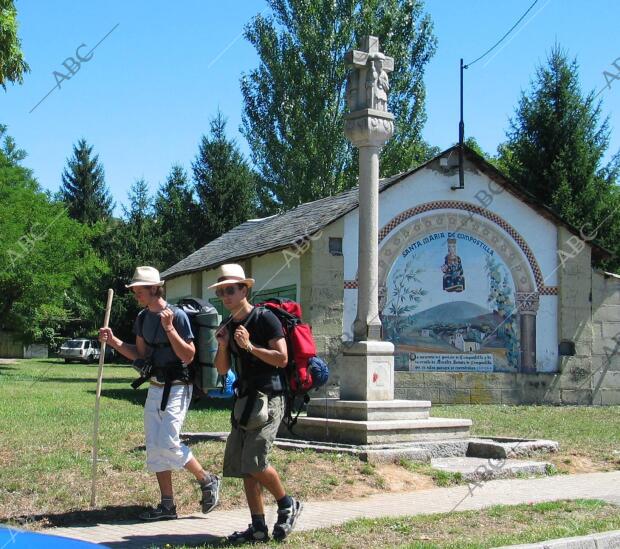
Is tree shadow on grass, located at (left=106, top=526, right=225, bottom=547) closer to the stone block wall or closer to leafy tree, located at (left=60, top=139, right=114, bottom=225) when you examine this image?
the stone block wall

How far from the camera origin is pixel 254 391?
6688mm

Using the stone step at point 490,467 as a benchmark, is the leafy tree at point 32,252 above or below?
above

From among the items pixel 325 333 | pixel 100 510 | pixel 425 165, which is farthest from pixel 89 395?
pixel 100 510

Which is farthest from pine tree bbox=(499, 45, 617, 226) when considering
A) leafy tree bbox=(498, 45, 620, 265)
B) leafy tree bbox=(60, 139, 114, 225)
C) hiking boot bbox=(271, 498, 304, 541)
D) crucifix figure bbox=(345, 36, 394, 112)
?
leafy tree bbox=(60, 139, 114, 225)

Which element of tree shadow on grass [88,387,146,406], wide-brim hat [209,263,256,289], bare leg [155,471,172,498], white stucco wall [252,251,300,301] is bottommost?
bare leg [155,471,172,498]

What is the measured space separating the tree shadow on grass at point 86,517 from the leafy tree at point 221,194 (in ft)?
126

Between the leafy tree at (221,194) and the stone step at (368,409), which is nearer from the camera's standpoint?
the stone step at (368,409)

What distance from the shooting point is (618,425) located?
15750mm

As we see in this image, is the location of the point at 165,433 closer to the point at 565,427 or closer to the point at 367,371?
the point at 367,371

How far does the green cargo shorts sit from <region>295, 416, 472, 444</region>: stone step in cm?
438

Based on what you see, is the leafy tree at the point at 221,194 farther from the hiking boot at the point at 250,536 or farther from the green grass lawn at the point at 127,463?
the hiking boot at the point at 250,536

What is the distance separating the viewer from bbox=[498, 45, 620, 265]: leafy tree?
29.6 metres

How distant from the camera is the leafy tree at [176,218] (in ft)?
154

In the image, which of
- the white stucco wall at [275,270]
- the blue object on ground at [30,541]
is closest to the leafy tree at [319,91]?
the white stucco wall at [275,270]
